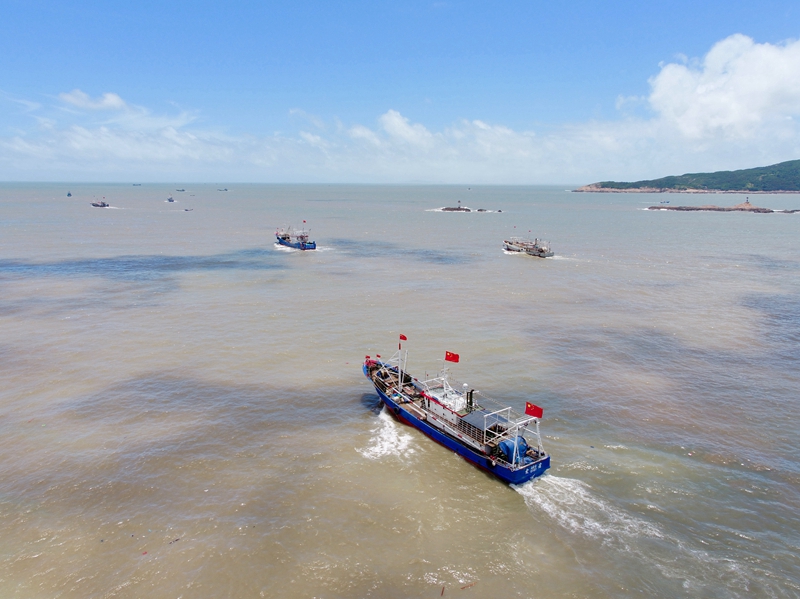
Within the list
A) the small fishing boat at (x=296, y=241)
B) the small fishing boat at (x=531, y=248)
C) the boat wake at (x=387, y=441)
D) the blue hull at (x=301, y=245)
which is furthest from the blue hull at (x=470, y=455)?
the small fishing boat at (x=531, y=248)

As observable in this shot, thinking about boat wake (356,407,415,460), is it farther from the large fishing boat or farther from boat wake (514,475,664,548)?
boat wake (514,475,664,548)

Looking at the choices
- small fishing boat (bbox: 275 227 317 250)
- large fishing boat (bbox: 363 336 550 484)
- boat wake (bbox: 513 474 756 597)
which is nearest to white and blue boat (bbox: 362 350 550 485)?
large fishing boat (bbox: 363 336 550 484)

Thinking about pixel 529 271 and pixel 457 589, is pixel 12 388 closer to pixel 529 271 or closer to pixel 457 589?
pixel 457 589

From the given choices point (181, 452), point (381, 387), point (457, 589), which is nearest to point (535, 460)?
point (457, 589)

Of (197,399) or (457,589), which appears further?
Result: (197,399)

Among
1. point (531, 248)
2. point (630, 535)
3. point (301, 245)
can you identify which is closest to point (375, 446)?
point (630, 535)

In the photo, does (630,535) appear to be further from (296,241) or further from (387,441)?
(296,241)

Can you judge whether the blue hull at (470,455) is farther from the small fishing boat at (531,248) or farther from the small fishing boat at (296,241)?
the small fishing boat at (531,248)
